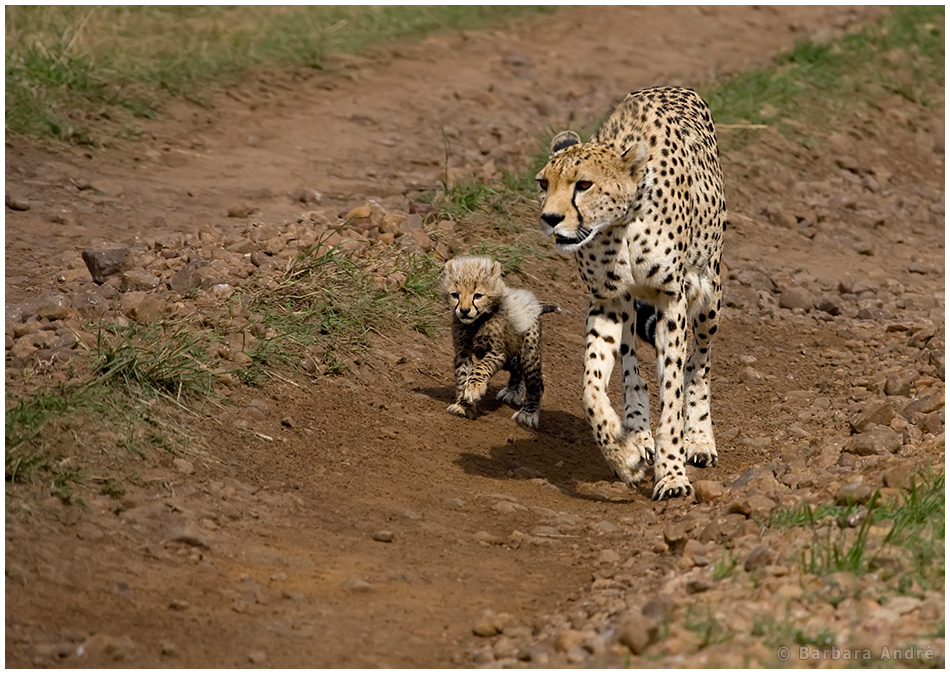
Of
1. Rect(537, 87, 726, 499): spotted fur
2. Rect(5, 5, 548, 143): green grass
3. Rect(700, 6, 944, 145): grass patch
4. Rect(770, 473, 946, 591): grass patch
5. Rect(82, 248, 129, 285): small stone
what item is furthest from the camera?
Rect(700, 6, 944, 145): grass patch

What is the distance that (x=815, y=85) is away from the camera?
12594 millimetres

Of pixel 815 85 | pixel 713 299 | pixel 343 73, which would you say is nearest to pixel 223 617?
pixel 713 299

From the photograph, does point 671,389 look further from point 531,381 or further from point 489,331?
point 489,331

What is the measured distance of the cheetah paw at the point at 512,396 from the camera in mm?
7344

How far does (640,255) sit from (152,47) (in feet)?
24.6

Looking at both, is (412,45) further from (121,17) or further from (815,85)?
(815,85)

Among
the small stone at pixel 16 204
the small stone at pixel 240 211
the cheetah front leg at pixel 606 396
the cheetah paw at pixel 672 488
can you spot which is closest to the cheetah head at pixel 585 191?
the cheetah front leg at pixel 606 396

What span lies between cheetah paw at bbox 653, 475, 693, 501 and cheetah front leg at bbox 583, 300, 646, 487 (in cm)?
10

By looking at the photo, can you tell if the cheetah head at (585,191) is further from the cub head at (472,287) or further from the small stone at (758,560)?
the small stone at (758,560)

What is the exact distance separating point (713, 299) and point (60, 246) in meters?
4.07

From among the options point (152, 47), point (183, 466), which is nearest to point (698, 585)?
point (183, 466)

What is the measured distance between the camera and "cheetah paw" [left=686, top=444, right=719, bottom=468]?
643cm

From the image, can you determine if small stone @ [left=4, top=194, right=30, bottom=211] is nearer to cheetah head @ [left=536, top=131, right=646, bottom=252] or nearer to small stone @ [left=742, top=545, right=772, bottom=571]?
cheetah head @ [left=536, top=131, right=646, bottom=252]

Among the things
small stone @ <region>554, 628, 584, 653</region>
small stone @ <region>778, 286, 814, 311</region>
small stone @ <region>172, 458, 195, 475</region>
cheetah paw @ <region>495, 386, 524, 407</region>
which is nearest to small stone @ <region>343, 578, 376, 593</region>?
small stone @ <region>554, 628, 584, 653</region>
